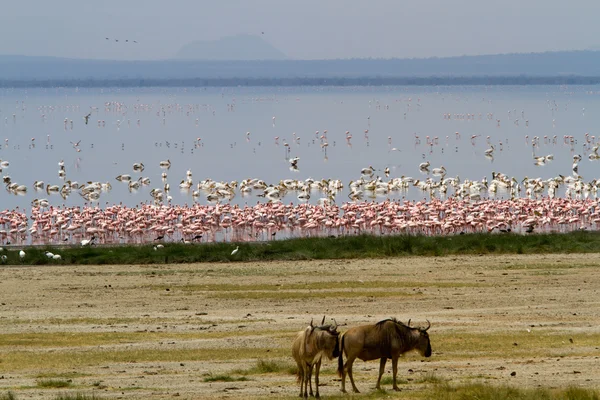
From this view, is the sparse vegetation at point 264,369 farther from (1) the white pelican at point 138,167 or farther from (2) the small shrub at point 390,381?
(1) the white pelican at point 138,167

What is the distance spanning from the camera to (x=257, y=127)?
333 feet

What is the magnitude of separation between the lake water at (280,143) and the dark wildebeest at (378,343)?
3531 cm

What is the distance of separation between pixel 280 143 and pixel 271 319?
201 ft

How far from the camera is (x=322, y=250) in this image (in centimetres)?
3241

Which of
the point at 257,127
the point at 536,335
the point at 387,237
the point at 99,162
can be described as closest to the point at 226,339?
the point at 536,335

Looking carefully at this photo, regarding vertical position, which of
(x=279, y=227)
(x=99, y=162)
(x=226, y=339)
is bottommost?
(x=226, y=339)

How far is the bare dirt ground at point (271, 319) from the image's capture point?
637 inches

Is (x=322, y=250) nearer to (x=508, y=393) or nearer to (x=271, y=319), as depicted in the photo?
(x=271, y=319)

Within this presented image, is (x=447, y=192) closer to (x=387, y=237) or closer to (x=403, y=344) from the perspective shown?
(x=387, y=237)

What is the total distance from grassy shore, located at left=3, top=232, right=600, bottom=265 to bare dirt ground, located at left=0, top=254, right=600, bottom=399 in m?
0.92

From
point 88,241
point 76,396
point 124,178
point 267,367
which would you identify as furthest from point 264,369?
point 124,178

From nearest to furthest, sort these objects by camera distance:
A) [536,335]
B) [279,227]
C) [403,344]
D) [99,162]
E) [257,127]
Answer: [403,344], [536,335], [279,227], [99,162], [257,127]

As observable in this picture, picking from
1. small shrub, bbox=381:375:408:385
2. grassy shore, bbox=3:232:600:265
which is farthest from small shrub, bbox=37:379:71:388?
grassy shore, bbox=3:232:600:265

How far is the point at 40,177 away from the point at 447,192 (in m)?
23.7
